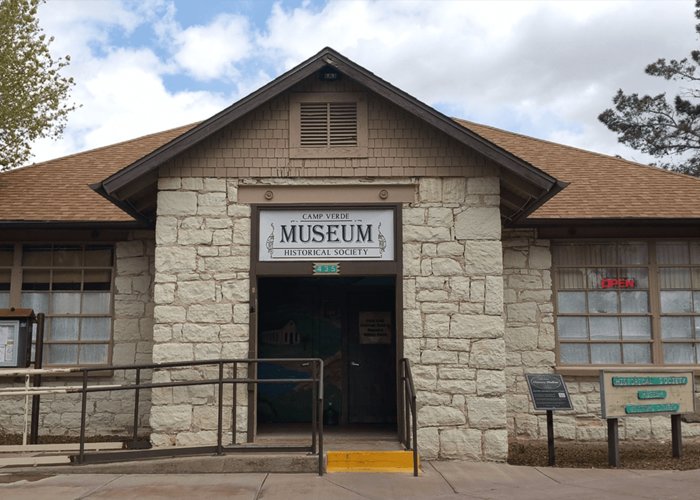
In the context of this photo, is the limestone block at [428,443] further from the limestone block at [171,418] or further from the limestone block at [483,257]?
the limestone block at [171,418]

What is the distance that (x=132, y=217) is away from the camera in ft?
36.8

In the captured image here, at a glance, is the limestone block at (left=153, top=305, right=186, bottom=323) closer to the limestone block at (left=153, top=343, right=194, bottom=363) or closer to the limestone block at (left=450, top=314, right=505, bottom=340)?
the limestone block at (left=153, top=343, right=194, bottom=363)

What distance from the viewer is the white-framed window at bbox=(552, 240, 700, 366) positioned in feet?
38.1

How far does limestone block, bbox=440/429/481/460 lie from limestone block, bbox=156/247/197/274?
154 inches

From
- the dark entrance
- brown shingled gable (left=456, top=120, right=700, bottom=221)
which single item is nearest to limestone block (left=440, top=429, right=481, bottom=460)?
the dark entrance

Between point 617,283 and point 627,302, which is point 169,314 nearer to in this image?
point 617,283

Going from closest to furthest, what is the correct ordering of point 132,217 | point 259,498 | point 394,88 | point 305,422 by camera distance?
point 259,498, point 394,88, point 132,217, point 305,422

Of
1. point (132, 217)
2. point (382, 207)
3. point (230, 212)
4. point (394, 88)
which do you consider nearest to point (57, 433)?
point (132, 217)

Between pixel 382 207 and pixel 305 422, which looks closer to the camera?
pixel 382 207

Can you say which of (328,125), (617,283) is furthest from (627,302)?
(328,125)

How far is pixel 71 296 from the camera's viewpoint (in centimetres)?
1176

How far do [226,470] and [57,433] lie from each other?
405cm

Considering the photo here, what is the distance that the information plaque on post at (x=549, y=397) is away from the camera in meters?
9.63

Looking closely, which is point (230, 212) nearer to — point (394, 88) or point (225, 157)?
point (225, 157)
